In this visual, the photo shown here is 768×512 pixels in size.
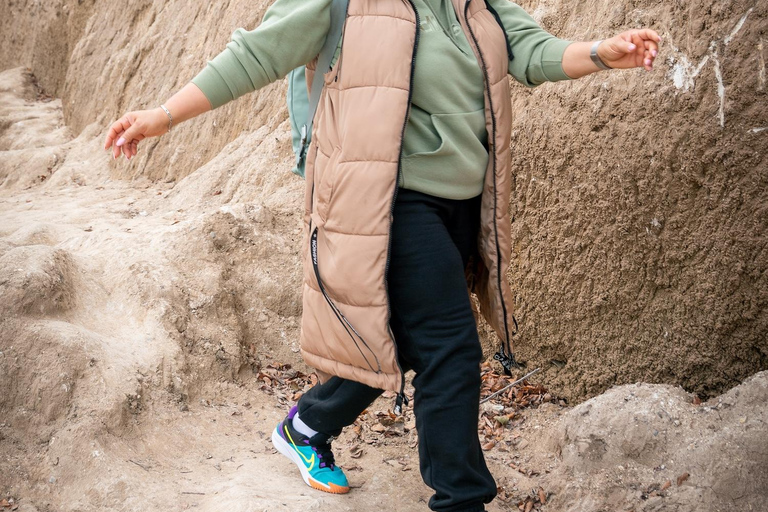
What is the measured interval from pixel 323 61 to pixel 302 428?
1.43 metres

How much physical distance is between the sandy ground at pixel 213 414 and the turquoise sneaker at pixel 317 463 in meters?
0.05

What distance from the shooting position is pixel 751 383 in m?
2.78

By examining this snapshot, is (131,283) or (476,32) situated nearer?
(476,32)

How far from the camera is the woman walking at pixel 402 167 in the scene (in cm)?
220

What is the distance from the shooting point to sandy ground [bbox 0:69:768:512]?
→ 275 centimetres

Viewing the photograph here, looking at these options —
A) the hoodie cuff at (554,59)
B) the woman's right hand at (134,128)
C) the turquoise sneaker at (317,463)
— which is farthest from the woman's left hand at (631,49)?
the turquoise sneaker at (317,463)

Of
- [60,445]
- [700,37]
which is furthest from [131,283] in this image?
[700,37]

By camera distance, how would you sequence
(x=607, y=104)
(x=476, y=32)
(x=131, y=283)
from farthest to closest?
(x=131, y=283) → (x=607, y=104) → (x=476, y=32)

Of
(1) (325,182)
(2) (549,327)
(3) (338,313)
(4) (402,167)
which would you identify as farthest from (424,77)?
(2) (549,327)

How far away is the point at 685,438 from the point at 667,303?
616mm

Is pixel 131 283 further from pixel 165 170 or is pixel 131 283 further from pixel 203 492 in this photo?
pixel 165 170

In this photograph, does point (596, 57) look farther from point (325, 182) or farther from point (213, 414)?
point (213, 414)

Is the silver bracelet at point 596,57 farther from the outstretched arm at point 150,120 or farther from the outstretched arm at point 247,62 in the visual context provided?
the outstretched arm at point 150,120

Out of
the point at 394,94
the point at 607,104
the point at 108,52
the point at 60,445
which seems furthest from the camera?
the point at 108,52
